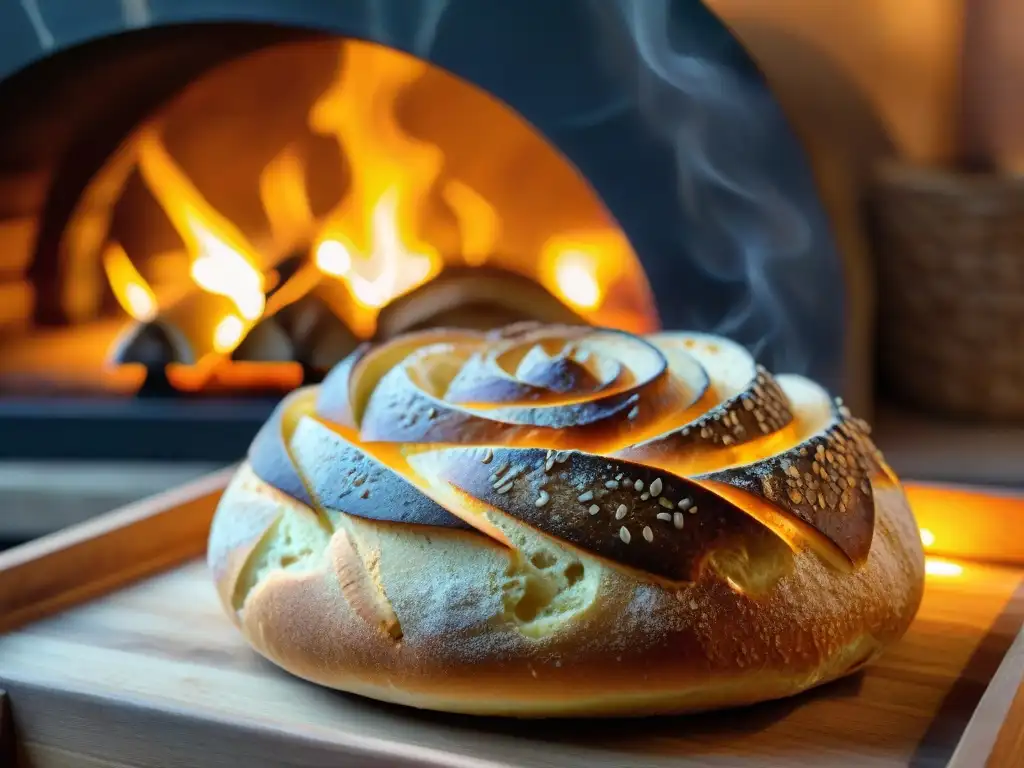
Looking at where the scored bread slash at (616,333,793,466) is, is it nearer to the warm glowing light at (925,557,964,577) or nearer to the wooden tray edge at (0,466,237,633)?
the warm glowing light at (925,557,964,577)

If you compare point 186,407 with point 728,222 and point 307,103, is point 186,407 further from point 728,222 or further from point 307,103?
point 728,222

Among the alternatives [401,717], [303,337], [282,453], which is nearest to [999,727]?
[401,717]

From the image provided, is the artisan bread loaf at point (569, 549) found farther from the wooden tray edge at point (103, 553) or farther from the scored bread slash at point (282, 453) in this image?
the wooden tray edge at point (103, 553)

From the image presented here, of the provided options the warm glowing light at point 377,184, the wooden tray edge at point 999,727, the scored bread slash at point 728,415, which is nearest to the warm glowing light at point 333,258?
the warm glowing light at point 377,184

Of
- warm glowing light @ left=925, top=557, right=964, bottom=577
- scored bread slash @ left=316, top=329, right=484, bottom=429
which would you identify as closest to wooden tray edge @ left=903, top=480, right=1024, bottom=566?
warm glowing light @ left=925, top=557, right=964, bottom=577

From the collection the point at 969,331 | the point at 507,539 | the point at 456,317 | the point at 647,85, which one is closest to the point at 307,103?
the point at 456,317

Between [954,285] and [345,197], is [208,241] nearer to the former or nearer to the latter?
[345,197]

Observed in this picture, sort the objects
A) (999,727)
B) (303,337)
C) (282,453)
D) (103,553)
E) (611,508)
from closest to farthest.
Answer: (999,727)
(611,508)
(282,453)
(103,553)
(303,337)
